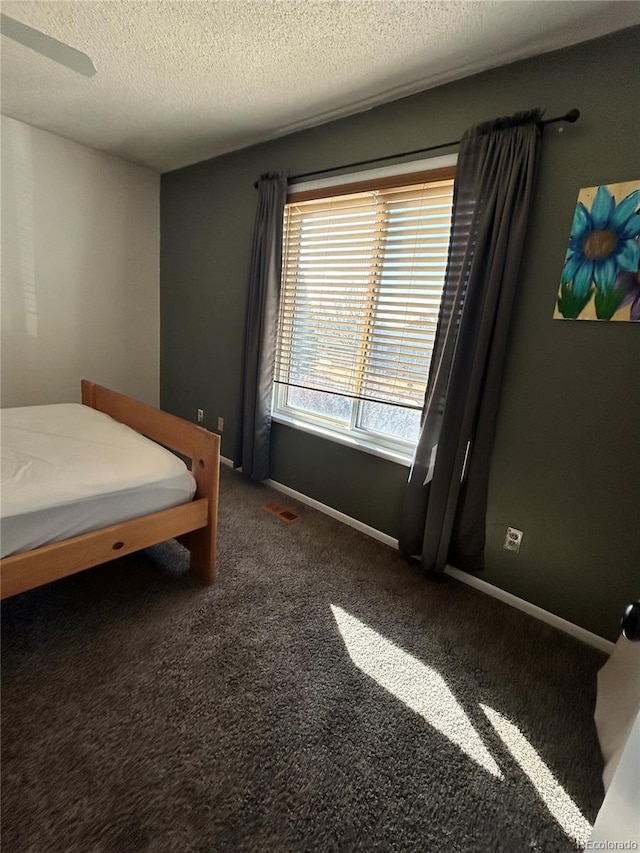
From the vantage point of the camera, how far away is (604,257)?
1566 mm

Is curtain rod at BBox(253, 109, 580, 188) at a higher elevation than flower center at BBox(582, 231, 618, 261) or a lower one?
higher

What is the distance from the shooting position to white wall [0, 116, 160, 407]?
292cm

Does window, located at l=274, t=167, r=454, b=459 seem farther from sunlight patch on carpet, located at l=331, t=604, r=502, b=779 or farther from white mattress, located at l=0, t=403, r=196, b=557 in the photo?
white mattress, located at l=0, t=403, r=196, b=557

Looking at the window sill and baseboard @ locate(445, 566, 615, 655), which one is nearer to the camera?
baseboard @ locate(445, 566, 615, 655)

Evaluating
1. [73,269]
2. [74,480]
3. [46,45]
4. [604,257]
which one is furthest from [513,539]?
[73,269]

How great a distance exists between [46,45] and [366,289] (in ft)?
6.36

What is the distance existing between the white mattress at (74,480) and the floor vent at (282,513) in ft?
3.00

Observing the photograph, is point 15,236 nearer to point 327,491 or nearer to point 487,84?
point 327,491


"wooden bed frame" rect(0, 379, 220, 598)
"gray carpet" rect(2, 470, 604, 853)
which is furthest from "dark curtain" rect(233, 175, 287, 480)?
"gray carpet" rect(2, 470, 604, 853)

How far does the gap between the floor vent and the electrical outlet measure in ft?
4.22

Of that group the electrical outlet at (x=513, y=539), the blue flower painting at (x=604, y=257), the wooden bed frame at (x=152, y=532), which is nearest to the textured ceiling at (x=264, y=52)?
the blue flower painting at (x=604, y=257)

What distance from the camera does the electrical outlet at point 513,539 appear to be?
192cm

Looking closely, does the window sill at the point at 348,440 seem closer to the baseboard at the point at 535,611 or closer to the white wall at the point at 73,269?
the baseboard at the point at 535,611

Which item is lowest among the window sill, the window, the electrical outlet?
the electrical outlet
